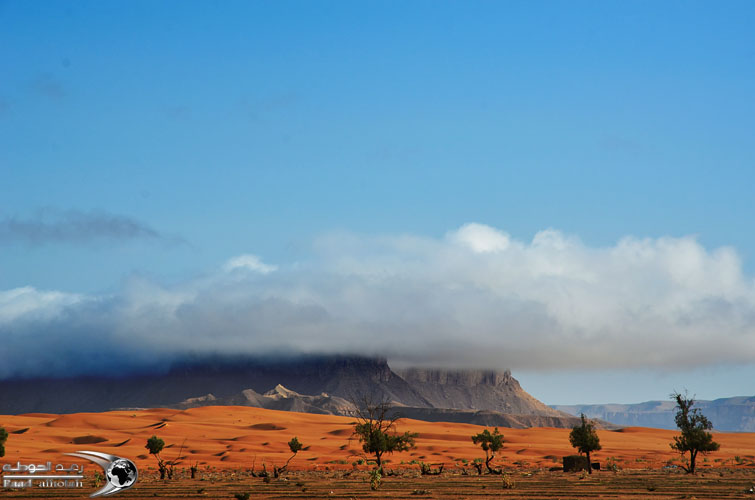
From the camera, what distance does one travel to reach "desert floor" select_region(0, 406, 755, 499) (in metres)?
55.8

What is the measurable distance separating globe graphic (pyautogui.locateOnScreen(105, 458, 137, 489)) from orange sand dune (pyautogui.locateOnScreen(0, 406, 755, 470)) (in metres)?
20.0

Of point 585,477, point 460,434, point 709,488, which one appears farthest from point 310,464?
point 460,434

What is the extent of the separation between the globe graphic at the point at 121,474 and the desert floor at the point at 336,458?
1.07 metres

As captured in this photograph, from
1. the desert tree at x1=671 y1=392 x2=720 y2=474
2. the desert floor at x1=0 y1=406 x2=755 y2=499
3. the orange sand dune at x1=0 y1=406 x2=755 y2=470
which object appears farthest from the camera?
the orange sand dune at x1=0 y1=406 x2=755 y2=470

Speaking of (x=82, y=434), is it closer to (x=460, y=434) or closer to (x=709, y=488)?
(x=460, y=434)

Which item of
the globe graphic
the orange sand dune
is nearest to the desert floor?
the orange sand dune

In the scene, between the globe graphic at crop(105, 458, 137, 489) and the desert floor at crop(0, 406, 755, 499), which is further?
the globe graphic at crop(105, 458, 137, 489)

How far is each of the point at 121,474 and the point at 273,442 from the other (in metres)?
61.2

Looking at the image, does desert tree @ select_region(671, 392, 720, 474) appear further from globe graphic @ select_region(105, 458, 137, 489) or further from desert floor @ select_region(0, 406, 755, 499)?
globe graphic @ select_region(105, 458, 137, 489)

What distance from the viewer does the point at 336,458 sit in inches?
4072

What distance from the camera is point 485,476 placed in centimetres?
7250

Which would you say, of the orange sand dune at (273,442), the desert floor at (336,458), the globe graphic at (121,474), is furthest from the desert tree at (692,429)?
the globe graphic at (121,474)

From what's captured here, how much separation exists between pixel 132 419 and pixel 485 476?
117m

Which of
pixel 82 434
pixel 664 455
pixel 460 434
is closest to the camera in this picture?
pixel 664 455
